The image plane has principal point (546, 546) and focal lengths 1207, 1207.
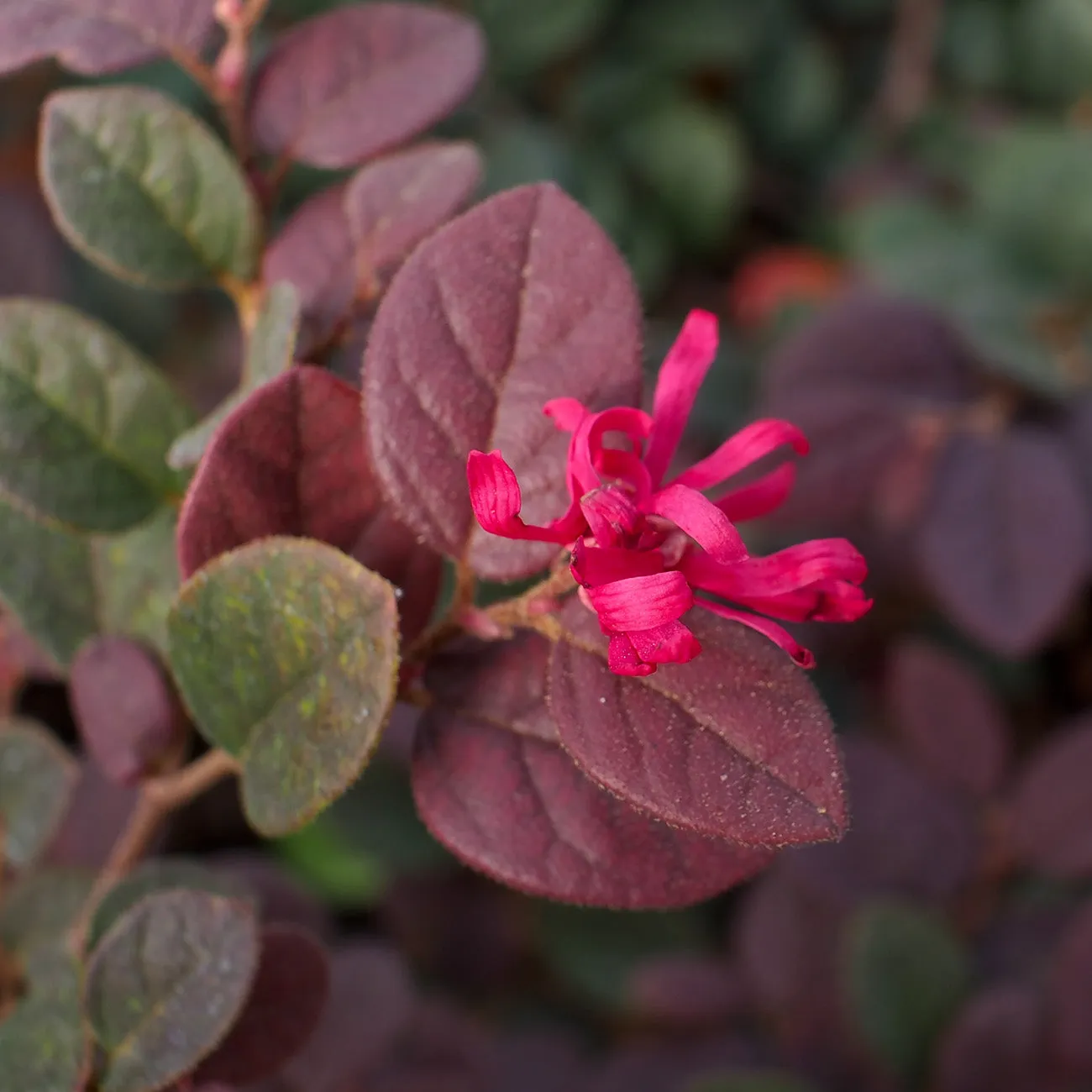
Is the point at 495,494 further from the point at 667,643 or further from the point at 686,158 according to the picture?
the point at 686,158

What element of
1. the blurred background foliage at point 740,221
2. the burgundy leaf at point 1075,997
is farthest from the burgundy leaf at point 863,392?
the burgundy leaf at point 1075,997

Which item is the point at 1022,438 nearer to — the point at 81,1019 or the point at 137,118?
the point at 137,118

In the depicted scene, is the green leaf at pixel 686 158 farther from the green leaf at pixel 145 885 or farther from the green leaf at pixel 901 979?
the green leaf at pixel 145 885

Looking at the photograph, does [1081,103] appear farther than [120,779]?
Yes

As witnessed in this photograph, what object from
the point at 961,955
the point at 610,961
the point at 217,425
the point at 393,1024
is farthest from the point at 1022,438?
the point at 217,425

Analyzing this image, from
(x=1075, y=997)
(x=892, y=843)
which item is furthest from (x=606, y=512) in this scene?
(x=892, y=843)

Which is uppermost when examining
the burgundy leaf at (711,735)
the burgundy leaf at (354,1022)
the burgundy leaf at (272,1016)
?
the burgundy leaf at (711,735)
